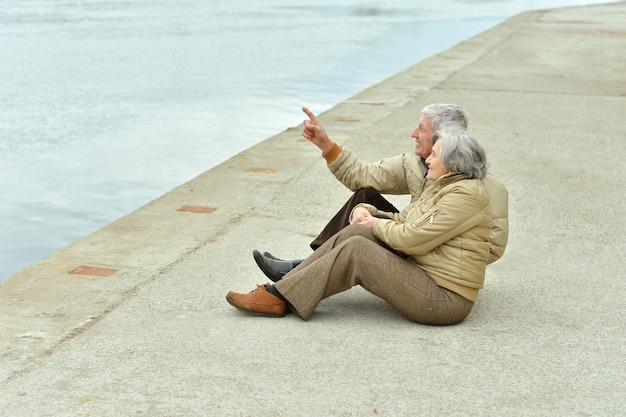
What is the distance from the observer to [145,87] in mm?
13914

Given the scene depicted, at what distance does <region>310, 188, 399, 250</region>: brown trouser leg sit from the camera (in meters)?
5.30

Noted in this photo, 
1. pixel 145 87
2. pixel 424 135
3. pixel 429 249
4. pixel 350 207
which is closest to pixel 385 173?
pixel 350 207

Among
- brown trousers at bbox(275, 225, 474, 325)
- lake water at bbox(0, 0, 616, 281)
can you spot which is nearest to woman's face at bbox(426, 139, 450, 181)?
brown trousers at bbox(275, 225, 474, 325)

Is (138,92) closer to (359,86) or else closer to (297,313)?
(359,86)

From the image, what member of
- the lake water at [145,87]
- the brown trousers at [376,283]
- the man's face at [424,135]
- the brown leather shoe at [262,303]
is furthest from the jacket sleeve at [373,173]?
the lake water at [145,87]

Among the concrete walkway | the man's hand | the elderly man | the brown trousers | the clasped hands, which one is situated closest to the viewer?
the concrete walkway

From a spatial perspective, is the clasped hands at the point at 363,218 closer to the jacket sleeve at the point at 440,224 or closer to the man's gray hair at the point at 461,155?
the jacket sleeve at the point at 440,224

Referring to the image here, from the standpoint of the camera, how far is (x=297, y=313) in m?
4.95

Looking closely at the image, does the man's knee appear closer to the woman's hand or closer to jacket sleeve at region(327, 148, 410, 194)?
jacket sleeve at region(327, 148, 410, 194)

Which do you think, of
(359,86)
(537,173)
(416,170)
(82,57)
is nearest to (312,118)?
(416,170)

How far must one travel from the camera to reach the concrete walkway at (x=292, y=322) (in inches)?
161

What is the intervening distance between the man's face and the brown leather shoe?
0.98 m

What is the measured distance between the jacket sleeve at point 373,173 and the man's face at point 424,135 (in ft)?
0.84

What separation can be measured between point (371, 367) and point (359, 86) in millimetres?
10694
